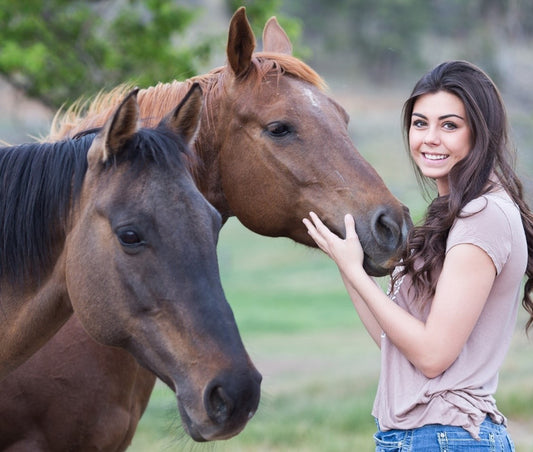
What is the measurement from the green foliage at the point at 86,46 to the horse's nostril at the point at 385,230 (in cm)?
594

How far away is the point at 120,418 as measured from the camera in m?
4.11

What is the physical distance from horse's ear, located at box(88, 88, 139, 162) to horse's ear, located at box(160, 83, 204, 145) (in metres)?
0.25

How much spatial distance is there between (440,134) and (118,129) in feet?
4.26

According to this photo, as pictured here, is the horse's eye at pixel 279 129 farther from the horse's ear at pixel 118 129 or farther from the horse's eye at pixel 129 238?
the horse's eye at pixel 129 238

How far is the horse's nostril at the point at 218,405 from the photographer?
110 inches

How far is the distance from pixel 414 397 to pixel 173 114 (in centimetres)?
151

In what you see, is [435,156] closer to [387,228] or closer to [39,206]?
[387,228]

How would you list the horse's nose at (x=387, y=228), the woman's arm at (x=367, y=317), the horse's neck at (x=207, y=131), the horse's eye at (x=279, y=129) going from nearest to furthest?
1. the woman's arm at (x=367, y=317)
2. the horse's nose at (x=387, y=228)
3. the horse's eye at (x=279, y=129)
4. the horse's neck at (x=207, y=131)

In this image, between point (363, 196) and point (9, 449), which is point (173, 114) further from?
point (9, 449)

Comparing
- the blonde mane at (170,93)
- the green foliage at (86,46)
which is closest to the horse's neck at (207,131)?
the blonde mane at (170,93)

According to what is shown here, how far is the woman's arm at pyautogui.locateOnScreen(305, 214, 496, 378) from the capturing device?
2943 mm

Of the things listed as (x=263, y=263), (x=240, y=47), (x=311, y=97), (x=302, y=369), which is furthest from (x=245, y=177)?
(x=263, y=263)

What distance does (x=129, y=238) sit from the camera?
2967mm

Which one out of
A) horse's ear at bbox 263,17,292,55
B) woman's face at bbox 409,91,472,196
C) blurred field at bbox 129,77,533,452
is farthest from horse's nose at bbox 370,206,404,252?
horse's ear at bbox 263,17,292,55
